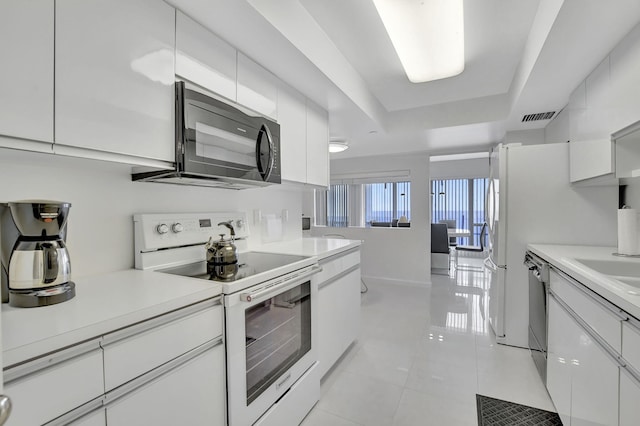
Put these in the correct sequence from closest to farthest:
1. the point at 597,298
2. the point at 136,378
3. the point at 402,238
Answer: the point at 136,378 < the point at 597,298 < the point at 402,238

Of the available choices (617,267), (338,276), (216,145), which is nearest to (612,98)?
(617,267)

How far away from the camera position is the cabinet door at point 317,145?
91.0 inches

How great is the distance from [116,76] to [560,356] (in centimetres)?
253

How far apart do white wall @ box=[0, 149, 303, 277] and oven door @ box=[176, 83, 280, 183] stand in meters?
0.31

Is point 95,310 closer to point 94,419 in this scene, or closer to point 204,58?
point 94,419

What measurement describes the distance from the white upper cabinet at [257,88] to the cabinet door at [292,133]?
0.08 metres

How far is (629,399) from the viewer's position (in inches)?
37.3

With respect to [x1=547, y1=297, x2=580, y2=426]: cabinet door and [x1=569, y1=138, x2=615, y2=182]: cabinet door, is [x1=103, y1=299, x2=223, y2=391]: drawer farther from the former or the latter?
[x1=569, y1=138, x2=615, y2=182]: cabinet door

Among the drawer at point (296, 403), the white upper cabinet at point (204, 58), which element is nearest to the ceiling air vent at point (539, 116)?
the white upper cabinet at point (204, 58)

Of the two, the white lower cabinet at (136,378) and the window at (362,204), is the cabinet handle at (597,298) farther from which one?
the window at (362,204)

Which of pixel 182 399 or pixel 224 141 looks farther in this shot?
pixel 224 141

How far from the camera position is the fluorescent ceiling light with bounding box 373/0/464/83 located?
1.69 meters

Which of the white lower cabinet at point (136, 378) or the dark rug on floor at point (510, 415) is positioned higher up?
the white lower cabinet at point (136, 378)

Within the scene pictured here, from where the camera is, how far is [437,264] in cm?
538
